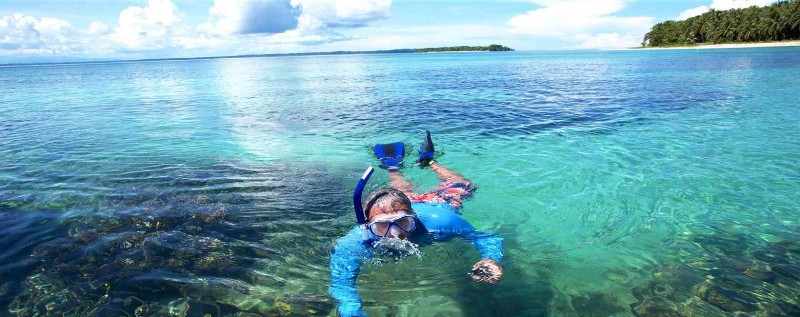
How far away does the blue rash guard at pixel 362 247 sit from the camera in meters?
3.95

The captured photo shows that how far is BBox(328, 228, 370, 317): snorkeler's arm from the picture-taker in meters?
3.78

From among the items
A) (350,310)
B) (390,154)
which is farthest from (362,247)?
(390,154)

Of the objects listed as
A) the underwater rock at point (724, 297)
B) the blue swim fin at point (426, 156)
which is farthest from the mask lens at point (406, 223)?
the blue swim fin at point (426, 156)

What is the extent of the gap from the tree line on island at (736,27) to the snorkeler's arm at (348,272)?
10905 cm

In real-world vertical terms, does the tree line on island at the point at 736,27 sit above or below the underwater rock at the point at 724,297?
above

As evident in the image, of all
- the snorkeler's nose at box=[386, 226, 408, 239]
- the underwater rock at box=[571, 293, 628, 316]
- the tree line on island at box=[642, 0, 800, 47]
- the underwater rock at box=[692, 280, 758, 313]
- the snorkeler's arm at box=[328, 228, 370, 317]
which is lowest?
the underwater rock at box=[571, 293, 628, 316]

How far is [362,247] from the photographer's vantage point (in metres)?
4.45

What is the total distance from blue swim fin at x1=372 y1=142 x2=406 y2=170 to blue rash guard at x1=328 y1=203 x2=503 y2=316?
358 centimetres

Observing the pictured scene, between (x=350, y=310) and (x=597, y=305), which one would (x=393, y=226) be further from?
(x=597, y=305)

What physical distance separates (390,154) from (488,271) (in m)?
5.42

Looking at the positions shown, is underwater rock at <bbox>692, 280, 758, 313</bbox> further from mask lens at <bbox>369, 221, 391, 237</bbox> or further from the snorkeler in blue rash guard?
mask lens at <bbox>369, 221, 391, 237</bbox>

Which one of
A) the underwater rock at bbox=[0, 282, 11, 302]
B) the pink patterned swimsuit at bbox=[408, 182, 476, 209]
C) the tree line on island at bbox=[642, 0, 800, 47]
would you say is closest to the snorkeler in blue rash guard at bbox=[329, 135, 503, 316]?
the pink patterned swimsuit at bbox=[408, 182, 476, 209]

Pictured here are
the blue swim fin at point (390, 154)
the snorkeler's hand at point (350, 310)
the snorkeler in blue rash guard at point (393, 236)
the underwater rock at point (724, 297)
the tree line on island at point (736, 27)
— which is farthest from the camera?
the tree line on island at point (736, 27)

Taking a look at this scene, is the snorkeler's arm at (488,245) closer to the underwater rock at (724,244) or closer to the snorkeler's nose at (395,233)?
the snorkeler's nose at (395,233)
